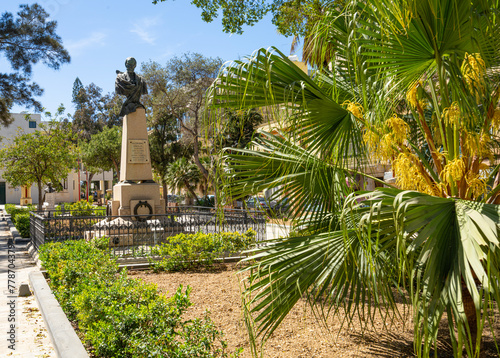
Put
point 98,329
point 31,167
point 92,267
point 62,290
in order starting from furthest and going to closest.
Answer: point 31,167
point 92,267
point 62,290
point 98,329

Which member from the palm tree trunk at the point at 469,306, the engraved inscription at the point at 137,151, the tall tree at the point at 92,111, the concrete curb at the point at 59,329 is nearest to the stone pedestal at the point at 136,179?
the engraved inscription at the point at 137,151

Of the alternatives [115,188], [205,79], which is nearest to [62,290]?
[115,188]

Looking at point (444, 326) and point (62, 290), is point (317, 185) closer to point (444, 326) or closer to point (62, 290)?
point (444, 326)

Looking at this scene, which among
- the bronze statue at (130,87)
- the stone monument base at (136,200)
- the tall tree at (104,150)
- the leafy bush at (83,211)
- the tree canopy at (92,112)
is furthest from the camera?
the tree canopy at (92,112)

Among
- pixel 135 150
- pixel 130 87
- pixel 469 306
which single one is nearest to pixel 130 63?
pixel 130 87

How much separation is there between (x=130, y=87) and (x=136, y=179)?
132 inches

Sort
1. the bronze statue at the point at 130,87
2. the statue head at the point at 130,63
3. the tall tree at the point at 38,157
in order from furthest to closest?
the tall tree at the point at 38,157
the statue head at the point at 130,63
the bronze statue at the point at 130,87

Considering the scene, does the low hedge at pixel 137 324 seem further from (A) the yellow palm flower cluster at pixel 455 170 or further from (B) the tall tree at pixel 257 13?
(B) the tall tree at pixel 257 13

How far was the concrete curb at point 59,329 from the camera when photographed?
3.36m

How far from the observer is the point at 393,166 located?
3.38 meters

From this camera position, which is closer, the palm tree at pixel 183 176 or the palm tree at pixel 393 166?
the palm tree at pixel 393 166

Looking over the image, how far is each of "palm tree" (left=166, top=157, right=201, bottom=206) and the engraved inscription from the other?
56.3 ft

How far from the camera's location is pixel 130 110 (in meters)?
14.8

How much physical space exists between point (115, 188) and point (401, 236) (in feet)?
45.7
